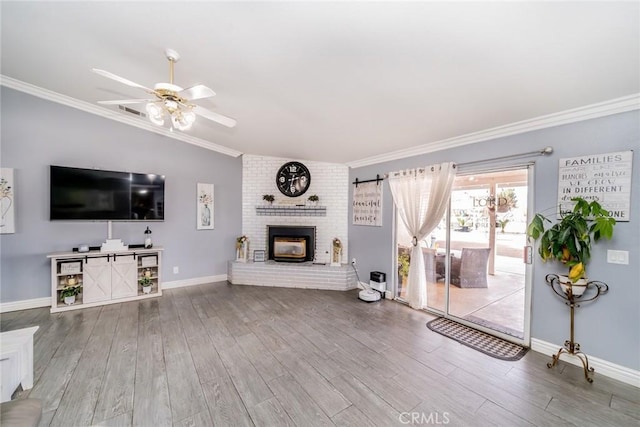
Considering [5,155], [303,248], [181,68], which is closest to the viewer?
[181,68]

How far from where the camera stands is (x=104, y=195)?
3.68m

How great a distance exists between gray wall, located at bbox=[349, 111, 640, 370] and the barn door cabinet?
5227 mm

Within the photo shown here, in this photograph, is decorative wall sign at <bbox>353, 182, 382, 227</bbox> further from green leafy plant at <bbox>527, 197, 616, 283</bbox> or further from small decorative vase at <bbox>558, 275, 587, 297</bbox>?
small decorative vase at <bbox>558, 275, 587, 297</bbox>

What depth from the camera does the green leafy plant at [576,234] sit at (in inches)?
78.1

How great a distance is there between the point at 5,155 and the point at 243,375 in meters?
4.40

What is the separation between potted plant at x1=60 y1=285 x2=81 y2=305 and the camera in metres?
3.30

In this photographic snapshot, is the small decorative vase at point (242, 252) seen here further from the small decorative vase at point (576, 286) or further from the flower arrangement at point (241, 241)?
the small decorative vase at point (576, 286)

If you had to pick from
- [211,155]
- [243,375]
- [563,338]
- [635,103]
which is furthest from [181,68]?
[563,338]

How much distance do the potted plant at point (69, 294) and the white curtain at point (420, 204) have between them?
16.0ft

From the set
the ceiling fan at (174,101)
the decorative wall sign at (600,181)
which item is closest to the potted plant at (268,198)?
the ceiling fan at (174,101)

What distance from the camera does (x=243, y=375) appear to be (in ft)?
6.77

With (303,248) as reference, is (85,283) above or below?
below

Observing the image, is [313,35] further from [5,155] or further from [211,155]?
[5,155]

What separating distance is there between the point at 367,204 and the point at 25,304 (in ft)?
17.5
